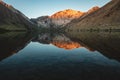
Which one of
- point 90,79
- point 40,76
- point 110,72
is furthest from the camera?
point 110,72

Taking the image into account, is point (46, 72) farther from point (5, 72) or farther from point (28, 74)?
point (5, 72)

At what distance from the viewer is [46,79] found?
21.5m

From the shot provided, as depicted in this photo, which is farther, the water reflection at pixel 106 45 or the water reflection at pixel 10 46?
the water reflection at pixel 10 46

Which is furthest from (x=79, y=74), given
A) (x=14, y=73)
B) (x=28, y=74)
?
(x=14, y=73)

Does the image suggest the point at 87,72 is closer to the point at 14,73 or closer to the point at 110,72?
the point at 110,72

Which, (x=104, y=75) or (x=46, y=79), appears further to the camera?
(x=104, y=75)

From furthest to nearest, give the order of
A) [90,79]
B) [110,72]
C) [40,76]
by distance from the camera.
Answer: [110,72] → [40,76] → [90,79]

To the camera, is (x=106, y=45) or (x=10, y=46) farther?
(x=106, y=45)

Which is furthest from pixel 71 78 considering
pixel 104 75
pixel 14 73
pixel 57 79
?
pixel 14 73

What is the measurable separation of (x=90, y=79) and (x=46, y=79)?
17.4 feet

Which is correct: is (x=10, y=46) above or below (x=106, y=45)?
below

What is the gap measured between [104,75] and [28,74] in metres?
9.96

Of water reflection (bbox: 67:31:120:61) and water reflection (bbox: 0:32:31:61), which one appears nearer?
water reflection (bbox: 67:31:120:61)

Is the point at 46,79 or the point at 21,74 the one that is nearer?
the point at 46,79
